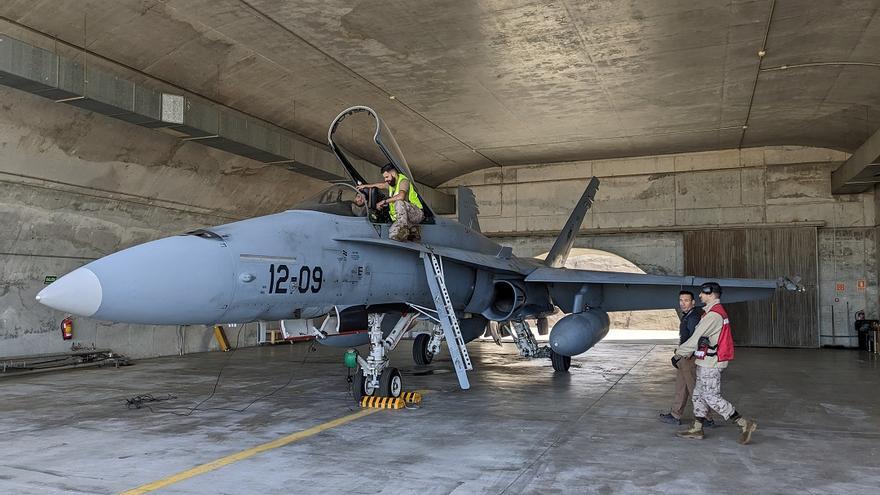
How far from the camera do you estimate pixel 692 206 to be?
18516mm

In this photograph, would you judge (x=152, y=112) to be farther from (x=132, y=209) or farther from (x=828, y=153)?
(x=828, y=153)

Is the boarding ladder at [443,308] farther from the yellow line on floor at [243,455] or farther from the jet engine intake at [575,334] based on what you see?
the jet engine intake at [575,334]

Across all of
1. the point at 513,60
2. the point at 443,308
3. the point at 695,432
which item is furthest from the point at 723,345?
the point at 513,60

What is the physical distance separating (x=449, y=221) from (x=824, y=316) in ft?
43.4

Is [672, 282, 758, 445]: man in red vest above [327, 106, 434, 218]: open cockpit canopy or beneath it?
beneath

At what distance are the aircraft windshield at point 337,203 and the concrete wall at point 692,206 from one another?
1329cm

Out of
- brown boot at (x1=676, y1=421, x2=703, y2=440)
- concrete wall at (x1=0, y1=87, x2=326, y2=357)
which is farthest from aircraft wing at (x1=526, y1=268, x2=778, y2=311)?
concrete wall at (x1=0, y1=87, x2=326, y2=357)

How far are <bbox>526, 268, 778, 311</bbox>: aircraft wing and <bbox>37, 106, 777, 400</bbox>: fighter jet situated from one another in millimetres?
26

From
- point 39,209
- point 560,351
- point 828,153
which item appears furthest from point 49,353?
point 828,153

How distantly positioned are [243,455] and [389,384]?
264 cm

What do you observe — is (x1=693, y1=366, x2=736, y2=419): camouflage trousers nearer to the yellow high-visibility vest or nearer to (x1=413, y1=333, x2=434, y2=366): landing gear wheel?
the yellow high-visibility vest

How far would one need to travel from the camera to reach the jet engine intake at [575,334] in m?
9.13

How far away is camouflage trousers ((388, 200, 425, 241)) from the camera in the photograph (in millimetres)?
7430

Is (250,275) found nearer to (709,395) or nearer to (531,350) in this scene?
(709,395)
